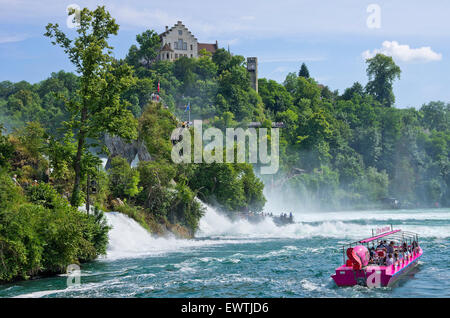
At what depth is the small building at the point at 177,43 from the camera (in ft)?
456

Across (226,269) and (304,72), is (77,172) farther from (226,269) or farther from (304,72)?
(304,72)

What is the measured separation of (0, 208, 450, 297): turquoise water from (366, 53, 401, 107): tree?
125 m

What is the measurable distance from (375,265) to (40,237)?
17.7 meters

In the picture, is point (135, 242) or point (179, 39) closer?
point (135, 242)

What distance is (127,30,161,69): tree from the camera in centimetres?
13600

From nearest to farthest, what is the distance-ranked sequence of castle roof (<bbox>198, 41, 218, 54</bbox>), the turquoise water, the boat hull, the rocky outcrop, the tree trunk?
the turquoise water
the boat hull
the tree trunk
the rocky outcrop
castle roof (<bbox>198, 41, 218, 54</bbox>)

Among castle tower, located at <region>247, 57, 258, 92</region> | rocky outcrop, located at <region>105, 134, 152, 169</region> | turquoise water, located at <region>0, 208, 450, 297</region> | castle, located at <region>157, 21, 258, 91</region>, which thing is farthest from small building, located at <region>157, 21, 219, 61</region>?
turquoise water, located at <region>0, 208, 450, 297</region>

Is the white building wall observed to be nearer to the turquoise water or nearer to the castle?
the castle

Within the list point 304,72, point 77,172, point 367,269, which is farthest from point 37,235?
point 304,72

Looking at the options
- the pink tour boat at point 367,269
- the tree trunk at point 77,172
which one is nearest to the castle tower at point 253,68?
the tree trunk at point 77,172

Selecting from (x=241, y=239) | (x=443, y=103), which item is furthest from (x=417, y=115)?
(x=241, y=239)

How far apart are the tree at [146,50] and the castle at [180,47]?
2.45m

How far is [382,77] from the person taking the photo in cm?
17375

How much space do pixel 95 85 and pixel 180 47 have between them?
105 meters
